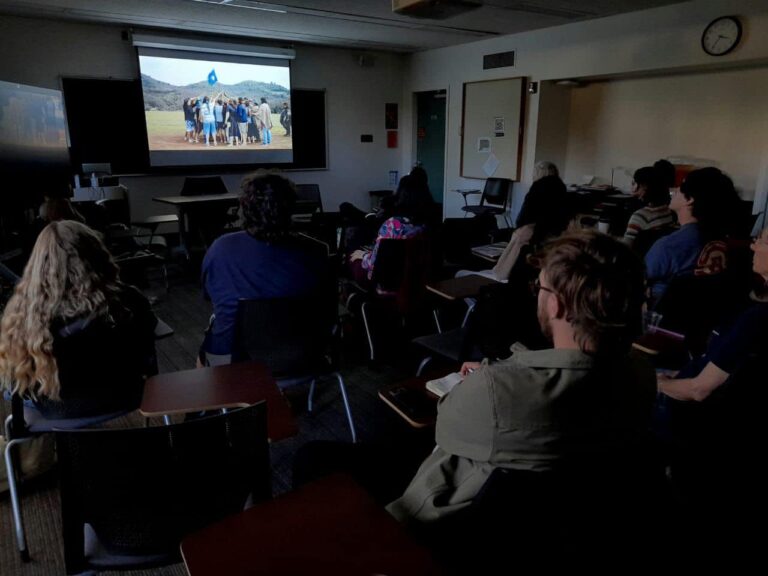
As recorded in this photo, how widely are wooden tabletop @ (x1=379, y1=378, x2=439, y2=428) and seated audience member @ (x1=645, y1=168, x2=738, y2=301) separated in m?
1.66

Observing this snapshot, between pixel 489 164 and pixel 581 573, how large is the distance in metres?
6.91

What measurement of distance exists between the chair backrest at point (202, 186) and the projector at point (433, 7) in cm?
461

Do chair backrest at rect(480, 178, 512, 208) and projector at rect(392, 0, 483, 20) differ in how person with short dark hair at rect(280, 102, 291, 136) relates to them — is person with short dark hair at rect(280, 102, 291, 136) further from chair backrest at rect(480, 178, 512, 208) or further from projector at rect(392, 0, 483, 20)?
projector at rect(392, 0, 483, 20)

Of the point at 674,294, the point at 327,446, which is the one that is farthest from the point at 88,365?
the point at 674,294

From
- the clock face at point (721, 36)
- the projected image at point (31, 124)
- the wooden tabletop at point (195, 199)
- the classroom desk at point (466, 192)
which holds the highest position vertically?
the clock face at point (721, 36)

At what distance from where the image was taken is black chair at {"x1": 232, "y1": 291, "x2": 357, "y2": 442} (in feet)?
7.07

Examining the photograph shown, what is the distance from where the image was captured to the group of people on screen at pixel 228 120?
712 cm

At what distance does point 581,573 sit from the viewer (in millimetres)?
952

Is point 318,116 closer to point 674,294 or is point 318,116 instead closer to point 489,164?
point 489,164

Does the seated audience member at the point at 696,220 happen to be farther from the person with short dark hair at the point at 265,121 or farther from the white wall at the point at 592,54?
the person with short dark hair at the point at 265,121

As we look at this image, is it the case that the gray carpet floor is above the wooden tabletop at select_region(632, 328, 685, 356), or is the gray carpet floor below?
below

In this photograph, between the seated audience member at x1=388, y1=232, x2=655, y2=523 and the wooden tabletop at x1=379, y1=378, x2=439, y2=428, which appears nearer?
the seated audience member at x1=388, y1=232, x2=655, y2=523

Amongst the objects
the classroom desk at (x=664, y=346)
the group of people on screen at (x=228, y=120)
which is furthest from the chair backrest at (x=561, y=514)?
the group of people on screen at (x=228, y=120)

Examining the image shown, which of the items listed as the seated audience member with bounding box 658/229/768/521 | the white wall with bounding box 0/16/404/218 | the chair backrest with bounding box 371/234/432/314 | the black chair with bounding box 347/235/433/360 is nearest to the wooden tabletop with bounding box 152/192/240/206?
the white wall with bounding box 0/16/404/218
